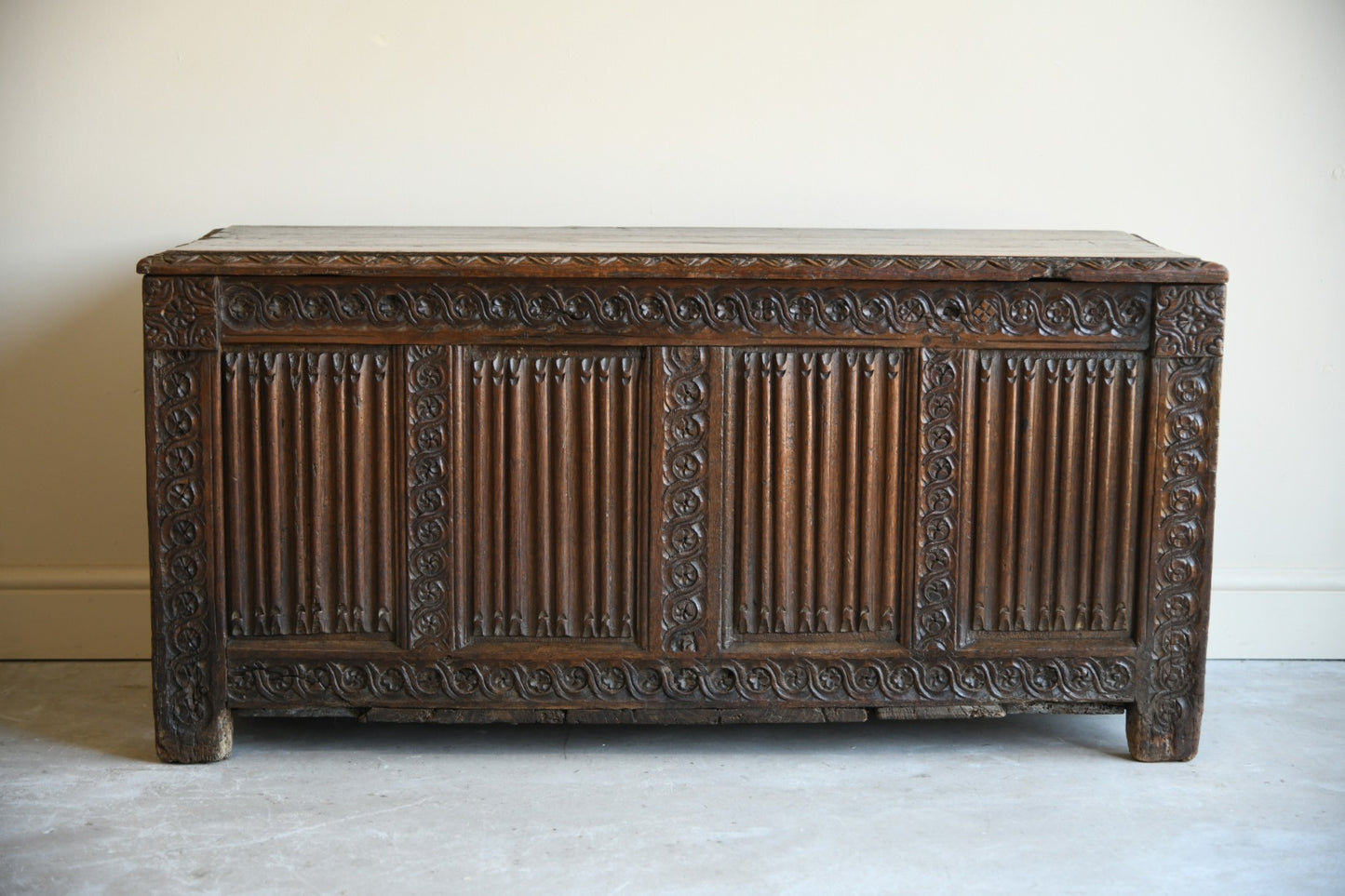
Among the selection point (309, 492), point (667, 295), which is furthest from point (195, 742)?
point (667, 295)

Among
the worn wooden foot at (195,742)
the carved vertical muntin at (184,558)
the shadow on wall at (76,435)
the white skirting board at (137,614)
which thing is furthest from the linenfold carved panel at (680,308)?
the white skirting board at (137,614)

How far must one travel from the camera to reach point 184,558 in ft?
7.44

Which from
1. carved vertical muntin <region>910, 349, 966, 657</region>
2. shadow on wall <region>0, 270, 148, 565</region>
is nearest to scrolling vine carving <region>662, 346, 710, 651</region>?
carved vertical muntin <region>910, 349, 966, 657</region>

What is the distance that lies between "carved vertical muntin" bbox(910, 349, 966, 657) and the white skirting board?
3.13 ft

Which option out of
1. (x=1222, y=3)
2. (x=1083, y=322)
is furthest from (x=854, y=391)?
(x=1222, y=3)

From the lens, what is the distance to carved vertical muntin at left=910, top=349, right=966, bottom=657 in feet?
7.47

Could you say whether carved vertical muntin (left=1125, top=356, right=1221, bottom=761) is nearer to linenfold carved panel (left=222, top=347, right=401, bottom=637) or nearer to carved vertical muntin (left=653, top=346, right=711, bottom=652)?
carved vertical muntin (left=653, top=346, right=711, bottom=652)

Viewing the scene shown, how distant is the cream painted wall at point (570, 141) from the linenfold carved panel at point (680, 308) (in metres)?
0.63

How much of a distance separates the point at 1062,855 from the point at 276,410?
4.59 feet

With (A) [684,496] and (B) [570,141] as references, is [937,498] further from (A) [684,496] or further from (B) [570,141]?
(B) [570,141]

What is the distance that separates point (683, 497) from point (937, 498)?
0.42 meters

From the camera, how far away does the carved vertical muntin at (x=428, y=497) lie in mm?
2258

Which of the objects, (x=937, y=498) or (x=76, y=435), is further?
(x=76, y=435)

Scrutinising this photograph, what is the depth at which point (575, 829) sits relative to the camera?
2.08 metres
